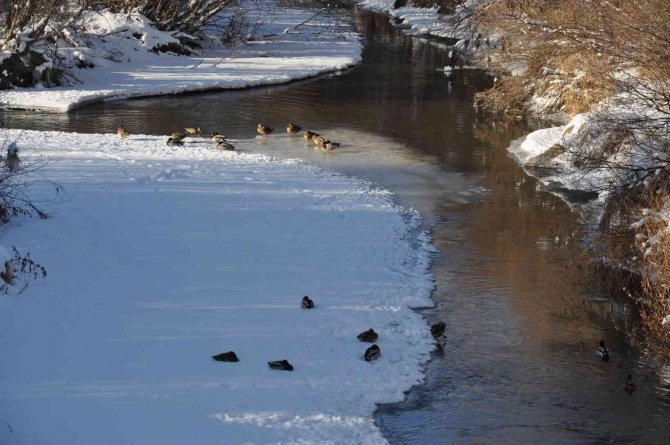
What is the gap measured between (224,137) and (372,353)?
11677mm

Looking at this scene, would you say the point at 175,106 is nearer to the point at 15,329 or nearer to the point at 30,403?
the point at 15,329

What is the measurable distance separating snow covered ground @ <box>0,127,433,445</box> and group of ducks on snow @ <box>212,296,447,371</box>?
0.30 feet

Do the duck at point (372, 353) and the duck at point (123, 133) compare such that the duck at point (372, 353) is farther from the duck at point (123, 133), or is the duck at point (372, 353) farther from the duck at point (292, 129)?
the duck at point (292, 129)

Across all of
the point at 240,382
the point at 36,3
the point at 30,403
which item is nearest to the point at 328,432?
the point at 240,382

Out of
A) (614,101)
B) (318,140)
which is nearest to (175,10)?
(318,140)

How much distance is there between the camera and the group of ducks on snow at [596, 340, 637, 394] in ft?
32.0

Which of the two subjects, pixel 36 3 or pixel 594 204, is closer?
pixel 594 204

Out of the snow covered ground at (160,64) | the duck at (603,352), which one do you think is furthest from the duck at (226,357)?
the snow covered ground at (160,64)

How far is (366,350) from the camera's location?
10422 mm

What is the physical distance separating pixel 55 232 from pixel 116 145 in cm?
638

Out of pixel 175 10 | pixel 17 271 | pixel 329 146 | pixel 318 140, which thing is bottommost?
pixel 17 271

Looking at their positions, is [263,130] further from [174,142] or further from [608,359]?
[608,359]

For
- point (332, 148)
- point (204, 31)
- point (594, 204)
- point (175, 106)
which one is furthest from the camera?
point (204, 31)

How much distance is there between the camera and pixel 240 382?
9570 millimetres
